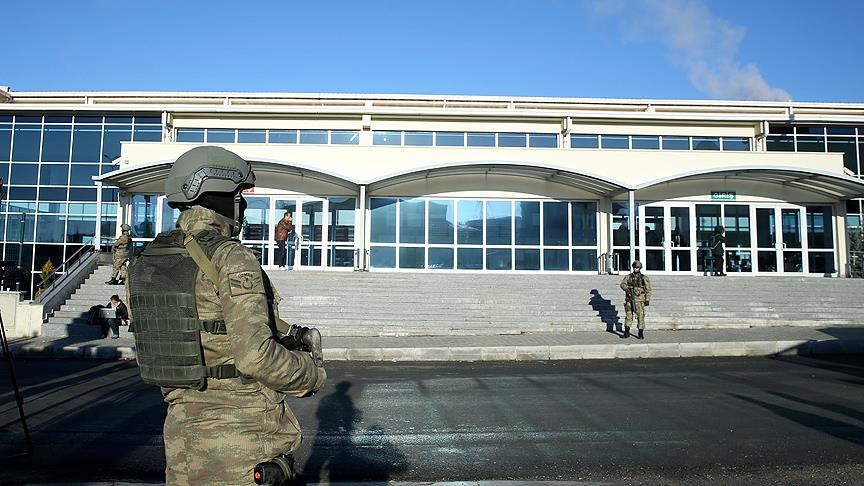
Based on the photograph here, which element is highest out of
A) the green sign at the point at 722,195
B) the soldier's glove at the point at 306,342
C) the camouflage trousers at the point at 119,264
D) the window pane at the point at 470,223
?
the green sign at the point at 722,195

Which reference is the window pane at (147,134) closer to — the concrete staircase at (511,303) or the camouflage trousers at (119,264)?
the concrete staircase at (511,303)

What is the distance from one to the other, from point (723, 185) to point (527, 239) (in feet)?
24.2

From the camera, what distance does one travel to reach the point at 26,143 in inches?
1007

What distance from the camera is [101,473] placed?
4785 millimetres

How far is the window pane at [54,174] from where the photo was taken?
82.4ft

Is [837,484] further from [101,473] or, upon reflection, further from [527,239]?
[527,239]

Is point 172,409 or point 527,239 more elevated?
point 527,239

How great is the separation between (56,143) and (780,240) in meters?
29.8

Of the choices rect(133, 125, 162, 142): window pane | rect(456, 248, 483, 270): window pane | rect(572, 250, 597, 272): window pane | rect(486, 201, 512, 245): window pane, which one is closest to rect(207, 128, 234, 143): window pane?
rect(133, 125, 162, 142): window pane

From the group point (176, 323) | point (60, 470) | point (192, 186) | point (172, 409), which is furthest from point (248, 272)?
point (60, 470)

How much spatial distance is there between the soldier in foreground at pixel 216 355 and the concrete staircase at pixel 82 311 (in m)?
13.2

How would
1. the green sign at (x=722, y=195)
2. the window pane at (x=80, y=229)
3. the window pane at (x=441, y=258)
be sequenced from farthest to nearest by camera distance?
the window pane at (x=80, y=229)
the green sign at (x=722, y=195)
the window pane at (x=441, y=258)

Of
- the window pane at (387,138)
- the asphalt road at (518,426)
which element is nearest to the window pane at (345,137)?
the window pane at (387,138)

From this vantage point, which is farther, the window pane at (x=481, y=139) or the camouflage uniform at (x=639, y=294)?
the window pane at (x=481, y=139)
